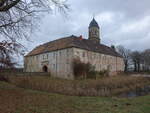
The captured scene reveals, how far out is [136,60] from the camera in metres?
65.6

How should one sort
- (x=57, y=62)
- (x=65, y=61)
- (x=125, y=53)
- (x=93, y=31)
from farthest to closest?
(x=125, y=53), (x=93, y=31), (x=57, y=62), (x=65, y=61)

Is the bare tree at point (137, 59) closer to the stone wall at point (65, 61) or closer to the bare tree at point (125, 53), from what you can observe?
the bare tree at point (125, 53)

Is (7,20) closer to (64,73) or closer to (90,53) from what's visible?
(64,73)

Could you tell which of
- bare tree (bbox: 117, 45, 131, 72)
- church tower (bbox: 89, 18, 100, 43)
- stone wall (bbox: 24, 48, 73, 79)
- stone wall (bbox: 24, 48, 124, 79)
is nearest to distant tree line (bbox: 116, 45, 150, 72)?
bare tree (bbox: 117, 45, 131, 72)

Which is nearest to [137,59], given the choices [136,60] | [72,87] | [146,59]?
[136,60]

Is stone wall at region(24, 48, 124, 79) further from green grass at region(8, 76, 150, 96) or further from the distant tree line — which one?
the distant tree line

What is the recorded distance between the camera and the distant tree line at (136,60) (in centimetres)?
6456

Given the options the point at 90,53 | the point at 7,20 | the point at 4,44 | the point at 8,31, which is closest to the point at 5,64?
the point at 4,44

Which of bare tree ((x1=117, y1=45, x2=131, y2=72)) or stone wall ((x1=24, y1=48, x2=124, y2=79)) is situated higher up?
bare tree ((x1=117, y1=45, x2=131, y2=72))

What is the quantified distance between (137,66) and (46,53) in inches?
1783

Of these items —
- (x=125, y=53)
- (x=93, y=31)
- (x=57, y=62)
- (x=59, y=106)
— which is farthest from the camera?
(x=125, y=53)

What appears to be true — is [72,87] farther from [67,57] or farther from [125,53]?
[125,53]

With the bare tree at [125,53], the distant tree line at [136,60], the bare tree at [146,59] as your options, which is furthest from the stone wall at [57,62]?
the bare tree at [146,59]

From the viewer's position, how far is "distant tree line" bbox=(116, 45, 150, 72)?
64562 mm
